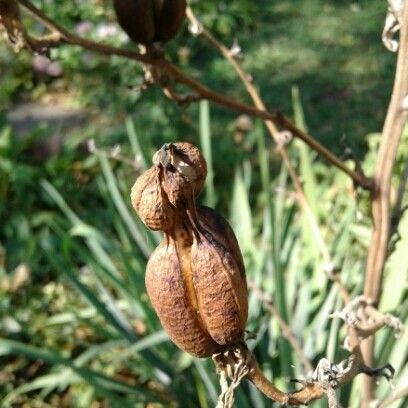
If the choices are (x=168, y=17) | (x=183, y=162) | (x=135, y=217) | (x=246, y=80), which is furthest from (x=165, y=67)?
(x=135, y=217)

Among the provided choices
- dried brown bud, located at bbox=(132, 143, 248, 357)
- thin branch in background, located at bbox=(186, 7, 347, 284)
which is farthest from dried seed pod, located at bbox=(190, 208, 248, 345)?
thin branch in background, located at bbox=(186, 7, 347, 284)

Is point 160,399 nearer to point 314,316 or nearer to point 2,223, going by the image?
point 314,316

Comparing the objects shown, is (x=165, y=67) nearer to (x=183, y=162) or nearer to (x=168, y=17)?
(x=168, y=17)

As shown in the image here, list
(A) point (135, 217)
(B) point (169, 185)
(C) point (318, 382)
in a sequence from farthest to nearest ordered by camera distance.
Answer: (A) point (135, 217) < (C) point (318, 382) < (B) point (169, 185)

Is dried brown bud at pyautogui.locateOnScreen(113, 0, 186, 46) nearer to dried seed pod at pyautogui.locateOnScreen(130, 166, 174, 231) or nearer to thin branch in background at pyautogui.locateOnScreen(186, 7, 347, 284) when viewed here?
thin branch in background at pyautogui.locateOnScreen(186, 7, 347, 284)

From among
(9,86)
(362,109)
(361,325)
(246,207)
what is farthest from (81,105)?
(361,325)

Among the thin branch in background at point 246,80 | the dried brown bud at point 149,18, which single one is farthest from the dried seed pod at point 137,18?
the thin branch in background at point 246,80

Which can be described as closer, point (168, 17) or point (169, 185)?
point (169, 185)
